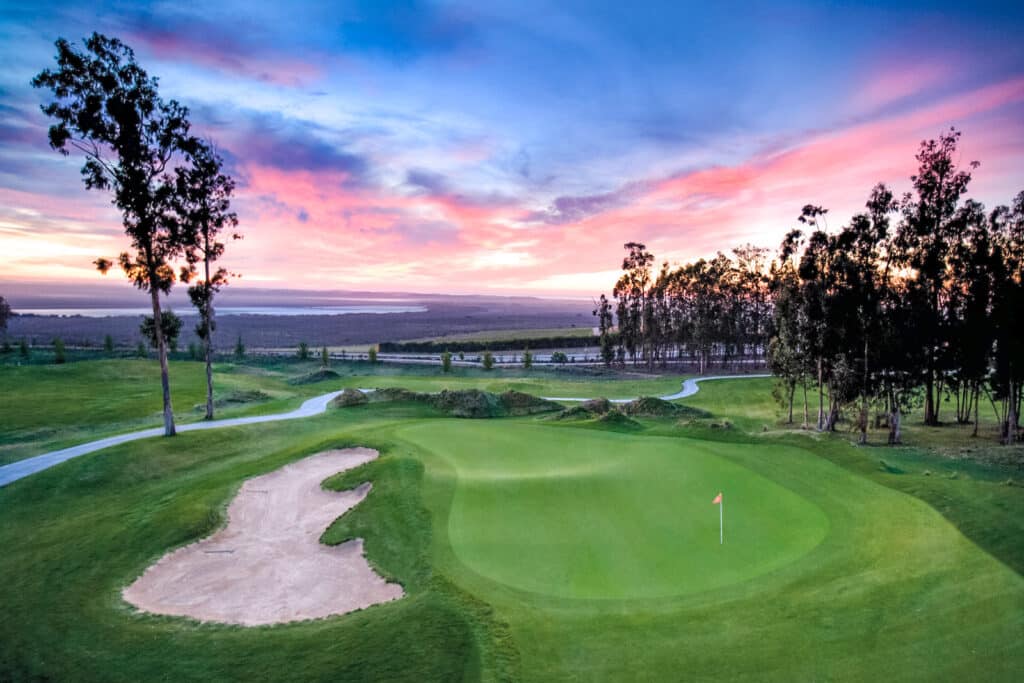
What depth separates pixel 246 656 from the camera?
6.50m

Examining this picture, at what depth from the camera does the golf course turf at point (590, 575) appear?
5879 millimetres

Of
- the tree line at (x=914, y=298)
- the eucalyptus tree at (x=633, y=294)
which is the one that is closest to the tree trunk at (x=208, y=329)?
the tree line at (x=914, y=298)

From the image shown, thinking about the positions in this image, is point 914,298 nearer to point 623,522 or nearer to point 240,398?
point 623,522

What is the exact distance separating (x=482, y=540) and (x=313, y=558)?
3.43 meters

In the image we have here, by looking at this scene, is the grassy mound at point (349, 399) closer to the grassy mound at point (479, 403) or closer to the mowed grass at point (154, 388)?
the grassy mound at point (479, 403)

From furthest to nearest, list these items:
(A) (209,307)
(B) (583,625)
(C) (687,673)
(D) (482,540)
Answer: (A) (209,307) < (D) (482,540) < (B) (583,625) < (C) (687,673)

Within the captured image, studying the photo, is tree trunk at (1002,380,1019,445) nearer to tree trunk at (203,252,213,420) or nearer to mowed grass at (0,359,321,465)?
mowed grass at (0,359,321,465)

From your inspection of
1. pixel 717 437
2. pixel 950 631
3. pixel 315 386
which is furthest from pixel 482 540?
pixel 315 386

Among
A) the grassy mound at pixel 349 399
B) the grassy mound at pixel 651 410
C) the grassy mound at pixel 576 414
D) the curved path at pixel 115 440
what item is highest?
the grassy mound at pixel 349 399

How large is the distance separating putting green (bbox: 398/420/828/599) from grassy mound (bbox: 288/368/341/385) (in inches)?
1169

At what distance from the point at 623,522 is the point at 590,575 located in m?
2.01

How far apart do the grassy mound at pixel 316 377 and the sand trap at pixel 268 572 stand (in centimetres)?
2874

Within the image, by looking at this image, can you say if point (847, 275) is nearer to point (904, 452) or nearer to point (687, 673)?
point (904, 452)

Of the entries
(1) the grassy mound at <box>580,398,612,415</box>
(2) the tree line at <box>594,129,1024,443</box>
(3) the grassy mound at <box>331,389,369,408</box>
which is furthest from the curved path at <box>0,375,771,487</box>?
(2) the tree line at <box>594,129,1024,443</box>
